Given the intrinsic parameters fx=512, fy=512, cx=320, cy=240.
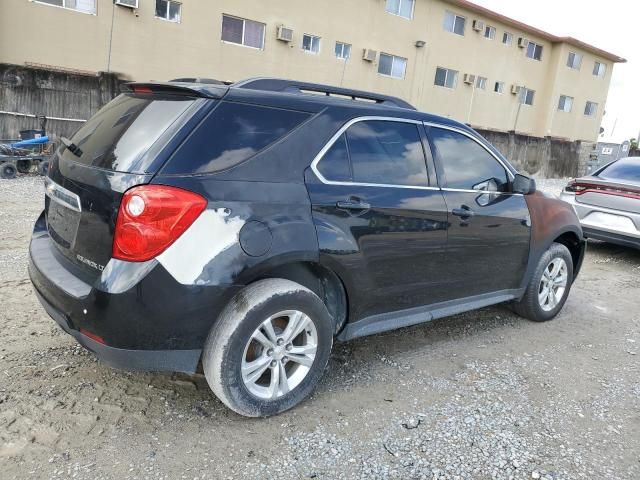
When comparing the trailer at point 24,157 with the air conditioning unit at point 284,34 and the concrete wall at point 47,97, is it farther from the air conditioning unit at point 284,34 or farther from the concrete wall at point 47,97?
the air conditioning unit at point 284,34

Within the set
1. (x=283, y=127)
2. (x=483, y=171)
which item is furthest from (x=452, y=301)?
(x=283, y=127)

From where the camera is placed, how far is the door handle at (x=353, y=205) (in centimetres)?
291

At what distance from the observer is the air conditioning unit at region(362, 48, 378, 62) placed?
64.8ft

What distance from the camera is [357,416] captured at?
115 inches

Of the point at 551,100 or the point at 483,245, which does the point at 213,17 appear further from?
the point at 551,100

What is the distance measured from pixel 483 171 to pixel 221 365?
2532 millimetres

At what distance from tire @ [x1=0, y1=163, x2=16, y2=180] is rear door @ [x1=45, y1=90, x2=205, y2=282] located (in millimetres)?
8267

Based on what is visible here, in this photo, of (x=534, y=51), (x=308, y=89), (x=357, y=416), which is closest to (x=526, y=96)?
(x=534, y=51)

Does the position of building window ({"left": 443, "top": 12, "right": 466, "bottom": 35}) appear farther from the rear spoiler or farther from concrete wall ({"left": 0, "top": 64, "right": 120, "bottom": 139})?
the rear spoiler

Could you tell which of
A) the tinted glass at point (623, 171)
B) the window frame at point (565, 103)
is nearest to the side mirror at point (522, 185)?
the tinted glass at point (623, 171)

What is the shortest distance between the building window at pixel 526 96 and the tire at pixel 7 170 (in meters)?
25.0

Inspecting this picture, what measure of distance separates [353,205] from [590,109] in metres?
34.1

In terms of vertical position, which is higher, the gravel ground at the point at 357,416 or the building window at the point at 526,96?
the building window at the point at 526,96

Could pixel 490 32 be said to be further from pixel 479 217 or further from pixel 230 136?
pixel 230 136
